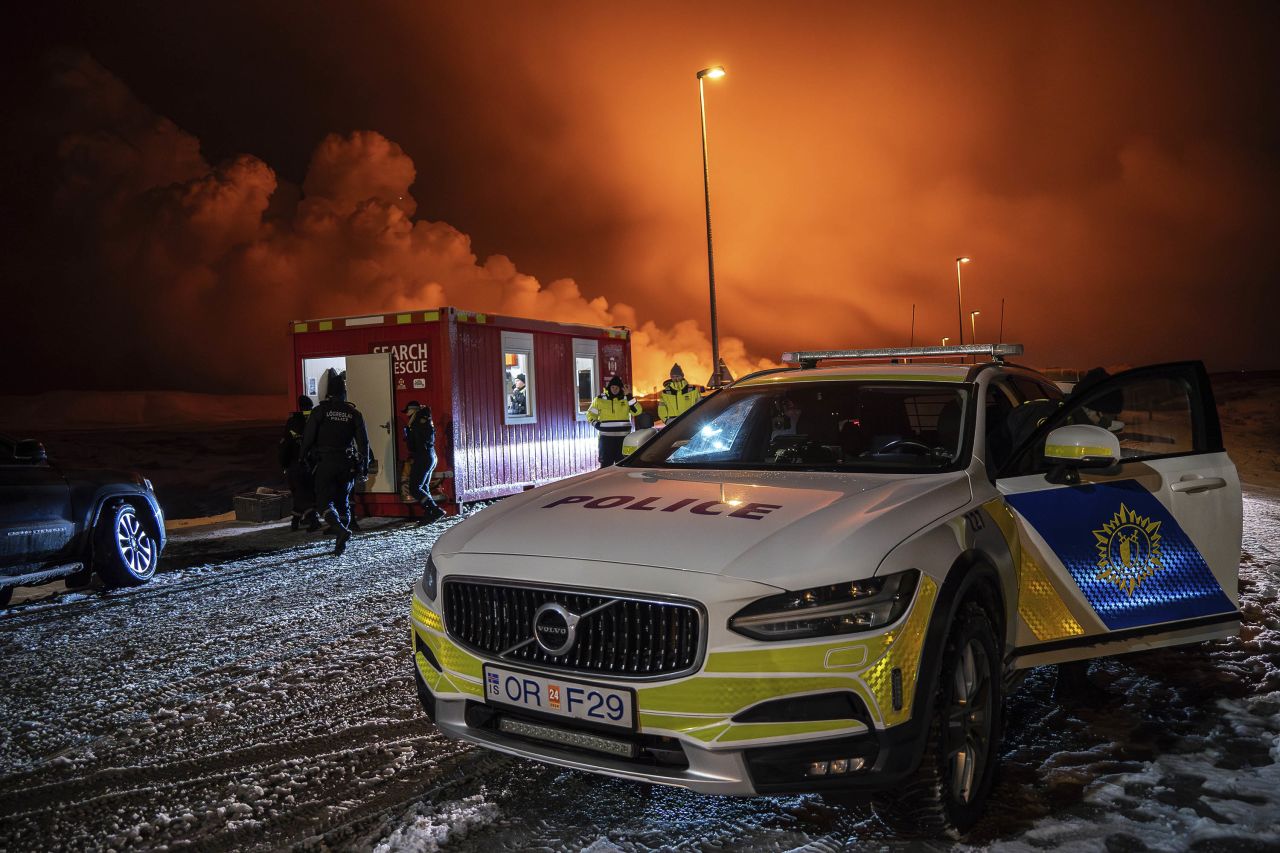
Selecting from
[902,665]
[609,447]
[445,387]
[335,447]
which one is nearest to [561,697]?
[902,665]

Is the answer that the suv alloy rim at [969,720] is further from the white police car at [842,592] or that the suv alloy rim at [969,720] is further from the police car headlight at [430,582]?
the police car headlight at [430,582]

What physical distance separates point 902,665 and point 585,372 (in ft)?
43.6

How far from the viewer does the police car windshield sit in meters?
3.96

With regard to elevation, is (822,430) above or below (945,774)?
above

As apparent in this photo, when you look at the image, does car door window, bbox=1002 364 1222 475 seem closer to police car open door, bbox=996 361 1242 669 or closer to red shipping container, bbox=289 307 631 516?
police car open door, bbox=996 361 1242 669

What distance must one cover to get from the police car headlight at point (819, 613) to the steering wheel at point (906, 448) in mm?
1373

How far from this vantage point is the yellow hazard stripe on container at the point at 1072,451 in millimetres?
3484

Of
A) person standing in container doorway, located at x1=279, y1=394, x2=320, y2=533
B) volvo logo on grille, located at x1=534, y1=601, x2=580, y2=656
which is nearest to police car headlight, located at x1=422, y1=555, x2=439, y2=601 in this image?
volvo logo on grille, located at x1=534, y1=601, x2=580, y2=656

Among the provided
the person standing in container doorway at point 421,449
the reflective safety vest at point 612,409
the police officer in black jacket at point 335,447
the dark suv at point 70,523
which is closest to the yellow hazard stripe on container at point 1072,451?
the dark suv at point 70,523

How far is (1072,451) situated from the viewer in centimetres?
355

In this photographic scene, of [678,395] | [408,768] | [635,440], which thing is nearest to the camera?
[408,768]

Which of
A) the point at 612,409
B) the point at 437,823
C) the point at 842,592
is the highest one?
the point at 612,409

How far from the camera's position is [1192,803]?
3.24 metres

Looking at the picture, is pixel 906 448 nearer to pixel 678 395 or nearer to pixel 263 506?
pixel 678 395
